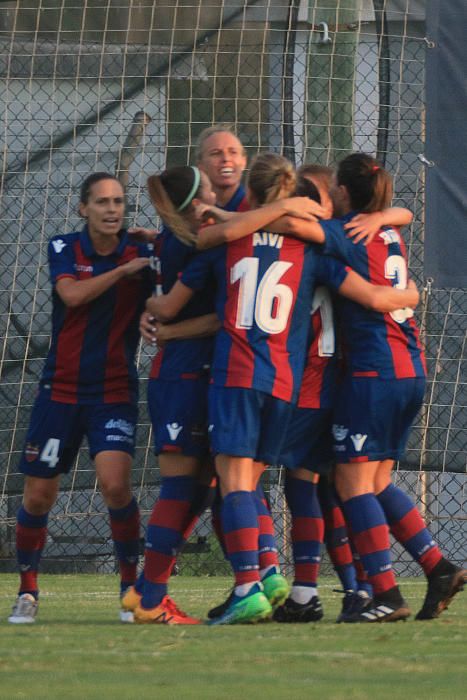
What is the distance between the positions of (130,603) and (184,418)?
665 millimetres

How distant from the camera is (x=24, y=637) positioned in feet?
15.0

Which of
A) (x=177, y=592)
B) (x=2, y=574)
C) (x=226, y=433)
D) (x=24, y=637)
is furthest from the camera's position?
(x=2, y=574)

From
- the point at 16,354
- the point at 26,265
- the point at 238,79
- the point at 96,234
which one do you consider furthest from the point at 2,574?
the point at 96,234

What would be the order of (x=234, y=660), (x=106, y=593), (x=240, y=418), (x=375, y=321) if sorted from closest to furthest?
1. (x=234, y=660)
2. (x=240, y=418)
3. (x=375, y=321)
4. (x=106, y=593)

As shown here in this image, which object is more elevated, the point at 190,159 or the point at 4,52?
the point at 4,52

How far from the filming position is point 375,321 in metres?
5.23

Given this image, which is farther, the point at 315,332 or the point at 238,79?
the point at 238,79

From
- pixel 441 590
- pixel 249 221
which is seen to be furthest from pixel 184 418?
pixel 441 590

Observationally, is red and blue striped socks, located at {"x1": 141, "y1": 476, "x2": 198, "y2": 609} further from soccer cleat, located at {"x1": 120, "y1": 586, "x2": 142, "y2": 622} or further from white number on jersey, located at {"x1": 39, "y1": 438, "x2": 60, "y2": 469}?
white number on jersey, located at {"x1": 39, "y1": 438, "x2": 60, "y2": 469}

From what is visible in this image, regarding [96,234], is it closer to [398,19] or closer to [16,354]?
[16,354]

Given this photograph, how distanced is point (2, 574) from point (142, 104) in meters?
3.16

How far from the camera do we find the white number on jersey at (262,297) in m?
5.05

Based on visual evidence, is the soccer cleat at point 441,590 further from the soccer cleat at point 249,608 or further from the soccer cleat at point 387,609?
the soccer cleat at point 249,608

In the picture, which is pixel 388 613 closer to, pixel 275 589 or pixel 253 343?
pixel 275 589
